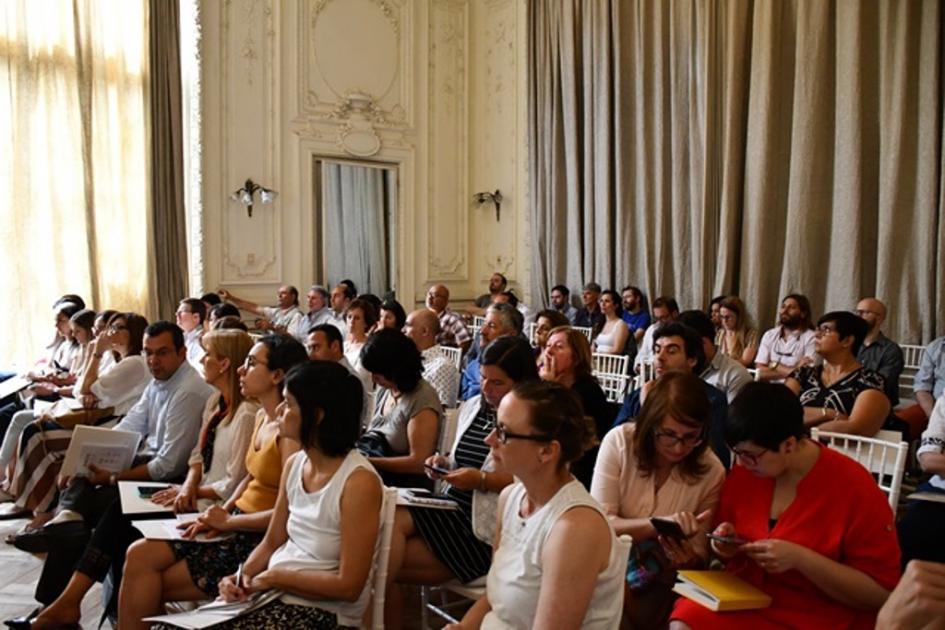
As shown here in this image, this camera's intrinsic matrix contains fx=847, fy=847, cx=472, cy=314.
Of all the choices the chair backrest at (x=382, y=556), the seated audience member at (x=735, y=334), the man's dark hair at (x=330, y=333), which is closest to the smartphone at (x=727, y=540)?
the chair backrest at (x=382, y=556)

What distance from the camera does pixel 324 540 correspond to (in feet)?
7.55

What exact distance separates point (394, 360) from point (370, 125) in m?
7.10

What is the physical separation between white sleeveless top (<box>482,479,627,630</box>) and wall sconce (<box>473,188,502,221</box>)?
8595 mm

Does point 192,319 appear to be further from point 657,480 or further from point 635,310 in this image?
point 657,480

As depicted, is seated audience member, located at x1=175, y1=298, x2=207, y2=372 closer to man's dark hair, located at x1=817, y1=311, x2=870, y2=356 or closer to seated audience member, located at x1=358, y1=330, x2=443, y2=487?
seated audience member, located at x1=358, y1=330, x2=443, y2=487

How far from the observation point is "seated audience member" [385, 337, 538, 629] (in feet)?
8.91

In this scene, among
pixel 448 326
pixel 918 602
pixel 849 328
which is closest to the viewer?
pixel 918 602

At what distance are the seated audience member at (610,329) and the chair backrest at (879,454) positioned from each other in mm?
4094

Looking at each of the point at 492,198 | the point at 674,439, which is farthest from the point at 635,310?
the point at 674,439

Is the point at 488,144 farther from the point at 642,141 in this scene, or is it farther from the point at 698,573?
the point at 698,573

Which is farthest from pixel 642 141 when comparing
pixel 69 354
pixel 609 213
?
pixel 69 354

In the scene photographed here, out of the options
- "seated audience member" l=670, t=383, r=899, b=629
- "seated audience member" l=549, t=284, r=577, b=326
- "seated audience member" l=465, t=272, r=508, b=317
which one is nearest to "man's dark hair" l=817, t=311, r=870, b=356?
"seated audience member" l=670, t=383, r=899, b=629

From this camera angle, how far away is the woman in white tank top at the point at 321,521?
223cm

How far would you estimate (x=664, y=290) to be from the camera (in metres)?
8.31
